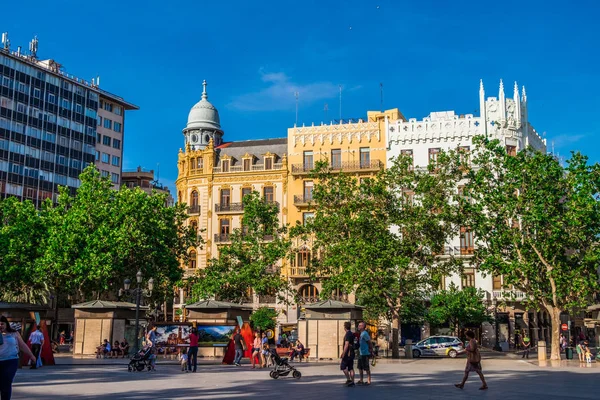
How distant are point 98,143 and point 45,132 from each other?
8993 mm

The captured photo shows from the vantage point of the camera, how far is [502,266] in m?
36.6

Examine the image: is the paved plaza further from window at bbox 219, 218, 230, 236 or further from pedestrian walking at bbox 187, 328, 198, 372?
window at bbox 219, 218, 230, 236

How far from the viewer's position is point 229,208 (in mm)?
61938

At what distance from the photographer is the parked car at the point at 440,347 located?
42.6 meters

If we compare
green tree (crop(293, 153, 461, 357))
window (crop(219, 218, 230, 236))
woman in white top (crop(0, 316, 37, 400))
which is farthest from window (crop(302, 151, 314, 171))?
woman in white top (crop(0, 316, 37, 400))

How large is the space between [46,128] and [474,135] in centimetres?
4869

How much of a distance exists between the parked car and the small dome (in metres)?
34.7

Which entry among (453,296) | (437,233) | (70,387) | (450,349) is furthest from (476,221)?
(70,387)

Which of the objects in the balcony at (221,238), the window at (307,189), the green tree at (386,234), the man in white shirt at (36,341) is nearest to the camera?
the man in white shirt at (36,341)

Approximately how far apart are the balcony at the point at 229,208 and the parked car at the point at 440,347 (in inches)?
919

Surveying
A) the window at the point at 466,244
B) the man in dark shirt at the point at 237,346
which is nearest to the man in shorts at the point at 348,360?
the man in dark shirt at the point at 237,346

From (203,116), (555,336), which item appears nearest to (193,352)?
(555,336)

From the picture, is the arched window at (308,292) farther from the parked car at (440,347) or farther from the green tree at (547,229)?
the green tree at (547,229)

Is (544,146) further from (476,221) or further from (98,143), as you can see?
(98,143)
